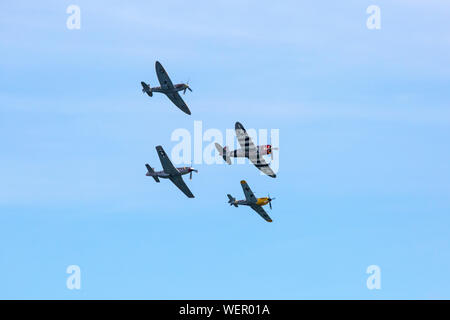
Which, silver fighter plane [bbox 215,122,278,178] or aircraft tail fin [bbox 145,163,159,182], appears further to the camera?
silver fighter plane [bbox 215,122,278,178]

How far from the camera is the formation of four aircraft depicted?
156m

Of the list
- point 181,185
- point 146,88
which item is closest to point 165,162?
point 181,185

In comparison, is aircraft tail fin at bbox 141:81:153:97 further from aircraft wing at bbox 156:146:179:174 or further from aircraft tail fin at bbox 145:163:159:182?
aircraft tail fin at bbox 145:163:159:182

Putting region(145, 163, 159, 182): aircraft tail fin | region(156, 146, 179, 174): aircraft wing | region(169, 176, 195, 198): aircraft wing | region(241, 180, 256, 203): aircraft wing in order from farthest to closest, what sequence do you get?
region(241, 180, 256, 203): aircraft wing → region(169, 176, 195, 198): aircraft wing → region(145, 163, 159, 182): aircraft tail fin → region(156, 146, 179, 174): aircraft wing

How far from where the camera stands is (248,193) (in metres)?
162

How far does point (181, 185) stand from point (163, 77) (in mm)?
21582

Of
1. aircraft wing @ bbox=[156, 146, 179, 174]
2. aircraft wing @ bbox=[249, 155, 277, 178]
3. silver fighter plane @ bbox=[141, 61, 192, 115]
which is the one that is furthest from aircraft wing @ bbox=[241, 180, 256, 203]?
silver fighter plane @ bbox=[141, 61, 192, 115]

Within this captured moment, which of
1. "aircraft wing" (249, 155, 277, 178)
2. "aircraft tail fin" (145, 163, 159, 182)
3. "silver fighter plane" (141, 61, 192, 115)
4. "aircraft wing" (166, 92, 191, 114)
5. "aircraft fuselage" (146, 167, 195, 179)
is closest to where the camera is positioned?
"aircraft fuselage" (146, 167, 195, 179)

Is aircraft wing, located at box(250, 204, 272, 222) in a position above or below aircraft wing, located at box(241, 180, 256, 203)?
below
